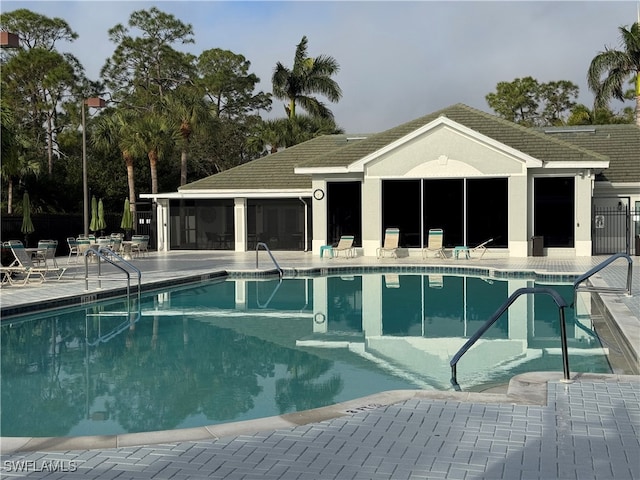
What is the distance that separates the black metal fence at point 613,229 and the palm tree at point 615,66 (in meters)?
9.14

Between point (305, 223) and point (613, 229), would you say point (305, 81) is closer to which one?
point (305, 223)

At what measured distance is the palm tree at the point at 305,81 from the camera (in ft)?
135

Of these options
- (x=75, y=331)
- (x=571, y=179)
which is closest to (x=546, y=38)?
(x=571, y=179)

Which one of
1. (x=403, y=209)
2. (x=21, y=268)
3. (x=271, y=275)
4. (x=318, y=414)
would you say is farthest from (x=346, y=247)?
(x=318, y=414)

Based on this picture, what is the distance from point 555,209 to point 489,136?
12.0 feet

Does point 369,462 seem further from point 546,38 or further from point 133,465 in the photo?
point 546,38

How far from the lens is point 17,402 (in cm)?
745

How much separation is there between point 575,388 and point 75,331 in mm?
8266

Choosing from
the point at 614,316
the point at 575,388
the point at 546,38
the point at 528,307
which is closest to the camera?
the point at 575,388

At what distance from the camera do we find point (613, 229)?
26.6 m

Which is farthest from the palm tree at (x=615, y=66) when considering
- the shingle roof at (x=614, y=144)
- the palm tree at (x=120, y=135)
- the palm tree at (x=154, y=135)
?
the palm tree at (x=120, y=135)

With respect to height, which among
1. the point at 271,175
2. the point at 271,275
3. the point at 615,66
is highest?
the point at 615,66

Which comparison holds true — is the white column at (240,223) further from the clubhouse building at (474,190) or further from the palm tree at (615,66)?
the palm tree at (615,66)

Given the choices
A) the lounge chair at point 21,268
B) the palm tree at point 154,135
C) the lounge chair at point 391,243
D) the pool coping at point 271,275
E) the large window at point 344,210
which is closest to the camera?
the pool coping at point 271,275
